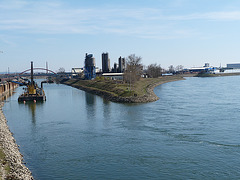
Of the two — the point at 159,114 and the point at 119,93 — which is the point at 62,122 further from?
the point at 119,93

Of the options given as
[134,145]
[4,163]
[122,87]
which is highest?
[122,87]

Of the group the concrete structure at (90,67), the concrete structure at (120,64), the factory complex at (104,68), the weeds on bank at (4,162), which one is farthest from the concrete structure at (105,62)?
the weeds on bank at (4,162)

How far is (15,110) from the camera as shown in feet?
154

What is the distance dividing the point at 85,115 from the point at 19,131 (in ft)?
38.6

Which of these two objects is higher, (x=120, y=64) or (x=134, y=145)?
(x=120, y=64)

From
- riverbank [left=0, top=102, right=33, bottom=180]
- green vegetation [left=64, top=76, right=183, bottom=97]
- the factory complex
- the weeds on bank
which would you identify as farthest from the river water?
the factory complex

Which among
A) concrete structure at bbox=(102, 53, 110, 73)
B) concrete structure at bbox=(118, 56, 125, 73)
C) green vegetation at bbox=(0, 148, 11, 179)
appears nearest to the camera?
green vegetation at bbox=(0, 148, 11, 179)

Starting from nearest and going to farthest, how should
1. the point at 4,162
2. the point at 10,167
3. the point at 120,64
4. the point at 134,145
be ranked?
the point at 10,167 < the point at 4,162 < the point at 134,145 < the point at 120,64

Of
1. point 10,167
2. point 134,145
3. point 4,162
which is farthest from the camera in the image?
point 134,145

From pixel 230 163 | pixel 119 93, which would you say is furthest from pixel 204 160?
pixel 119 93

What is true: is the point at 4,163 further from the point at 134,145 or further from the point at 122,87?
the point at 122,87

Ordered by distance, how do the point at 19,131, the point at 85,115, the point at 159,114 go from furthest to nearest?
the point at 85,115 → the point at 159,114 → the point at 19,131

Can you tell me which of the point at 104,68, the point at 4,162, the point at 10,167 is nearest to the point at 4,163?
the point at 4,162

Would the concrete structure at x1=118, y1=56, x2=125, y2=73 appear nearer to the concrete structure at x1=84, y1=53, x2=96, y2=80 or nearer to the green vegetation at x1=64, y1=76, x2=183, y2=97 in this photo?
the concrete structure at x1=84, y1=53, x2=96, y2=80
